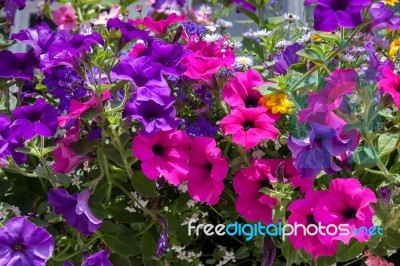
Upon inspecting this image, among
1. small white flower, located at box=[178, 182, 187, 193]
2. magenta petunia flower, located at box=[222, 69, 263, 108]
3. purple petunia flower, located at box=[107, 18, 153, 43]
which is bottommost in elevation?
small white flower, located at box=[178, 182, 187, 193]

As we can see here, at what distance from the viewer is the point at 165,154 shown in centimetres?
92

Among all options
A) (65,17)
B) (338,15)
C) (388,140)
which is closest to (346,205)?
(388,140)

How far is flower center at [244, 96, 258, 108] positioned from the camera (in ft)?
3.17

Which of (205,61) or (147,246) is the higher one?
(205,61)

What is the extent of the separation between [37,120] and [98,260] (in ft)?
0.68

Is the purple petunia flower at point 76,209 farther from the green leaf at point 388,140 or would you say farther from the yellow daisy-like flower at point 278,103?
the green leaf at point 388,140

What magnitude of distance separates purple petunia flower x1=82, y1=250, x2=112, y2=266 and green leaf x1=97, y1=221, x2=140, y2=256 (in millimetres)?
36

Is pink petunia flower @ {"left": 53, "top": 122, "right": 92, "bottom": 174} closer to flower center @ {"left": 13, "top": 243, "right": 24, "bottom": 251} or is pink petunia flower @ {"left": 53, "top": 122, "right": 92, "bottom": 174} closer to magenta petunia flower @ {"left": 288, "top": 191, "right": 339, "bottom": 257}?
flower center @ {"left": 13, "top": 243, "right": 24, "bottom": 251}

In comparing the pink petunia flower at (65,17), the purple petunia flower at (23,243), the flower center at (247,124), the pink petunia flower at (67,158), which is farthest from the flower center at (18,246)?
the pink petunia flower at (65,17)

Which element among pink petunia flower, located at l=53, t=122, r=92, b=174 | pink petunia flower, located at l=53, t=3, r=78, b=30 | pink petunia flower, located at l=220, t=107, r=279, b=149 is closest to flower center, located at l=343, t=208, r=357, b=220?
pink petunia flower, located at l=220, t=107, r=279, b=149

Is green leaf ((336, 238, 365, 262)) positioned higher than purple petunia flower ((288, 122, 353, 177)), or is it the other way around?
purple petunia flower ((288, 122, 353, 177))

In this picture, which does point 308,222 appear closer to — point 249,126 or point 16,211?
point 249,126

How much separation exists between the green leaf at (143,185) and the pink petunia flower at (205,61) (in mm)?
151

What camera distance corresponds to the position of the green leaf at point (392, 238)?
3.02 ft
